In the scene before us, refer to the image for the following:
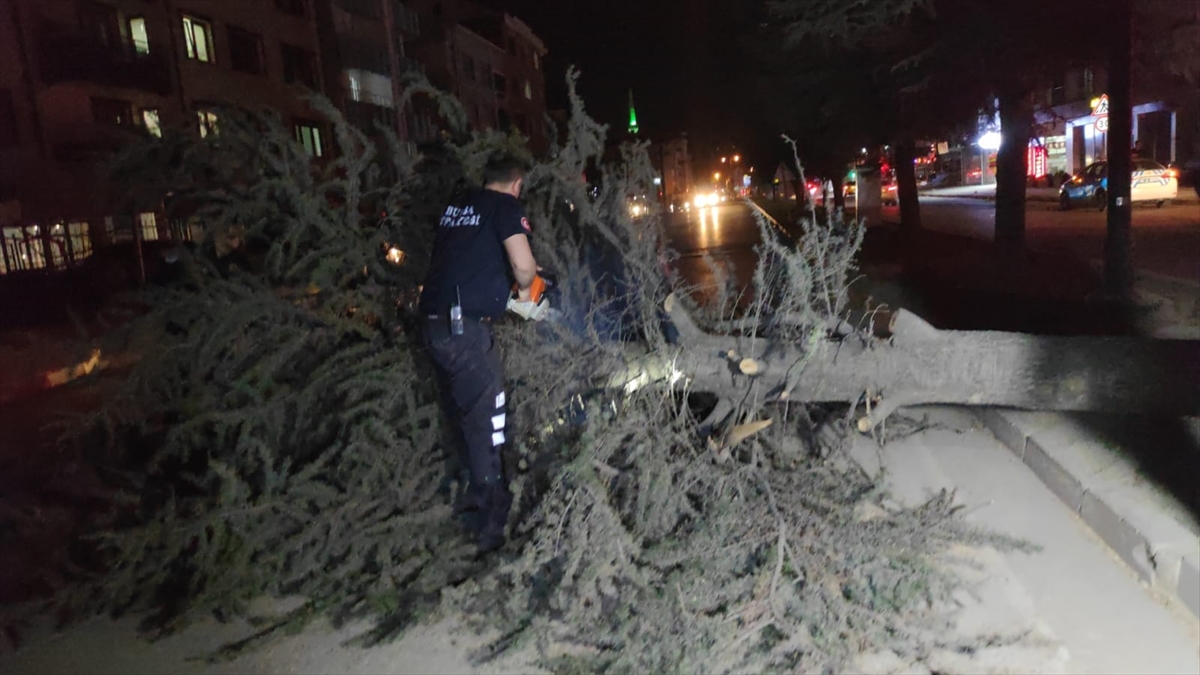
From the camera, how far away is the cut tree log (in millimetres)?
3949

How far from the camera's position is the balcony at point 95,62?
64.6 ft

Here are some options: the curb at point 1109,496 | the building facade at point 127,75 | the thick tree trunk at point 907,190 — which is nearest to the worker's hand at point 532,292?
the curb at point 1109,496

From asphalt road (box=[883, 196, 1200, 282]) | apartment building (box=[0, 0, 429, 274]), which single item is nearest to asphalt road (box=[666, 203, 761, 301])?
asphalt road (box=[883, 196, 1200, 282])

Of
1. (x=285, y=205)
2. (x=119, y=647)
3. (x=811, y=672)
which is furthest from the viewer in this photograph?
(x=285, y=205)

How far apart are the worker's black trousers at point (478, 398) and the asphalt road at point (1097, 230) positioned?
941 centimetres

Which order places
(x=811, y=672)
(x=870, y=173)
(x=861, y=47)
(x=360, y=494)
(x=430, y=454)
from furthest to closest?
(x=870, y=173) < (x=861, y=47) < (x=430, y=454) < (x=360, y=494) < (x=811, y=672)

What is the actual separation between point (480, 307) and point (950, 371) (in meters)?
2.37

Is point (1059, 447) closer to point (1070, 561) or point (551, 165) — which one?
point (1070, 561)

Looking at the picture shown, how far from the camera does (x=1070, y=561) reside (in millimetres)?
3711

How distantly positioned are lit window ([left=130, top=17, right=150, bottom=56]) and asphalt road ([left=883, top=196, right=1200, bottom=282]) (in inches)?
852

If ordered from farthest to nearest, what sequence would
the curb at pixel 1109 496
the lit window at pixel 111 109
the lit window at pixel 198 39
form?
1. the lit window at pixel 198 39
2. the lit window at pixel 111 109
3. the curb at pixel 1109 496

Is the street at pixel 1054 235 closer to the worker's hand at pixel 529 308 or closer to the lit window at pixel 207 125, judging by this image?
the worker's hand at pixel 529 308

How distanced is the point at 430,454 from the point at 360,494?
1.75 ft

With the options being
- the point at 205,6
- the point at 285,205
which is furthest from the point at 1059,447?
the point at 205,6
